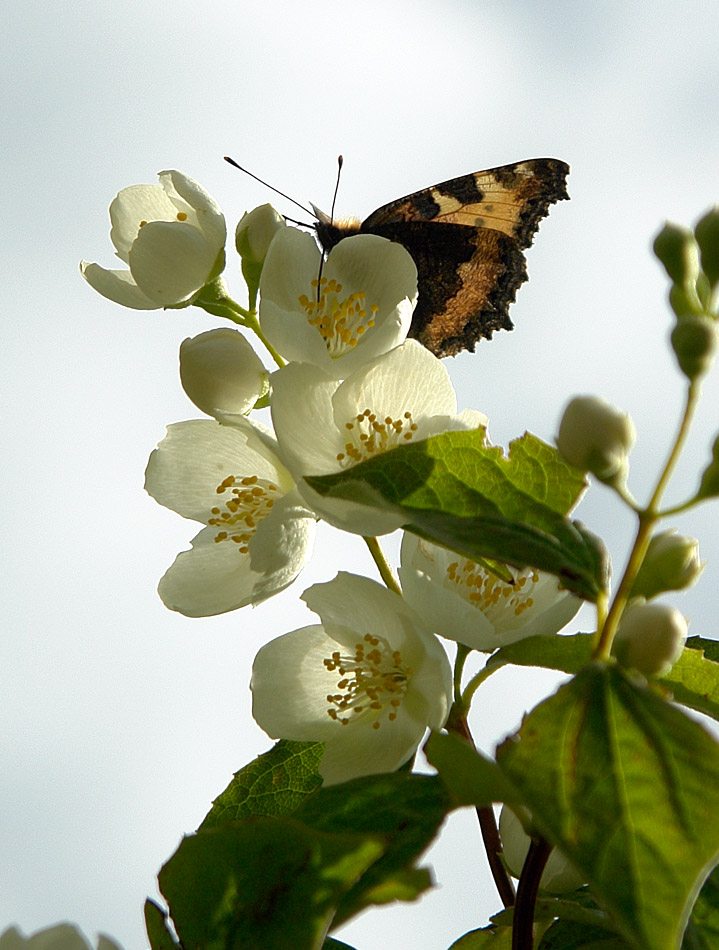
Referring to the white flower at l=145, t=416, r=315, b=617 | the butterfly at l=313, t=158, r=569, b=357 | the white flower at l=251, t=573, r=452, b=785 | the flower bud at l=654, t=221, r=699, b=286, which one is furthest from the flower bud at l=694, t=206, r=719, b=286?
the butterfly at l=313, t=158, r=569, b=357

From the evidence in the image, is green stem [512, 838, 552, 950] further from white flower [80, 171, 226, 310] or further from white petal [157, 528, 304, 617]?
white flower [80, 171, 226, 310]

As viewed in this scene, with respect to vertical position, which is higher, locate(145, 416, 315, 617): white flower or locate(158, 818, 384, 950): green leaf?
locate(145, 416, 315, 617): white flower

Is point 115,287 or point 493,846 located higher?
point 115,287

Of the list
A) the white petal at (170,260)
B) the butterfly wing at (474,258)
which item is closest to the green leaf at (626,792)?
the white petal at (170,260)

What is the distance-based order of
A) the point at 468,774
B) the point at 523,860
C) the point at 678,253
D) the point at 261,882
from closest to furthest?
1. the point at 468,774
2. the point at 261,882
3. the point at 678,253
4. the point at 523,860

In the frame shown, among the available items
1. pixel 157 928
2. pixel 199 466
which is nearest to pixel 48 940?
pixel 157 928

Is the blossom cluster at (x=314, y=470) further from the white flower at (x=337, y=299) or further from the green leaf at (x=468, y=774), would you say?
the green leaf at (x=468, y=774)

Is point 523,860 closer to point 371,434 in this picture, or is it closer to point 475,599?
point 475,599
